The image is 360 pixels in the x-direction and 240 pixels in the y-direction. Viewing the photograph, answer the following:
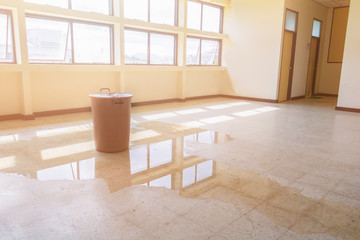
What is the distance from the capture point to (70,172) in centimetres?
313

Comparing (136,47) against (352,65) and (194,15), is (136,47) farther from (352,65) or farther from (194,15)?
(352,65)

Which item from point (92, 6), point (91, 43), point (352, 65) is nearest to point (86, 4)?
point (92, 6)

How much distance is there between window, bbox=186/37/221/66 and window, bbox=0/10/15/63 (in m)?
5.08

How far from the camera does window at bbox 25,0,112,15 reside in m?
6.05

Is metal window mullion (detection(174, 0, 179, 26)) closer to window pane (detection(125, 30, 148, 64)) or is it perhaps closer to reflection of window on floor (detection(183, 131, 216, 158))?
window pane (detection(125, 30, 148, 64))

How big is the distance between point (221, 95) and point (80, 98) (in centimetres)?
553

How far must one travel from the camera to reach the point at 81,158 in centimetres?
357

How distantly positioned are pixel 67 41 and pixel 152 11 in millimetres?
2655

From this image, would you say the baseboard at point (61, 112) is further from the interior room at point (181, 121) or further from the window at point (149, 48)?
the window at point (149, 48)

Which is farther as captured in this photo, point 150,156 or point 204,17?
point 204,17

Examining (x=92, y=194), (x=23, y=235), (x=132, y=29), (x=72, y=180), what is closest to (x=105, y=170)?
(x=72, y=180)

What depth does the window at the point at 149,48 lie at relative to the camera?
24.9ft

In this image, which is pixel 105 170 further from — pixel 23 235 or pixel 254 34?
pixel 254 34

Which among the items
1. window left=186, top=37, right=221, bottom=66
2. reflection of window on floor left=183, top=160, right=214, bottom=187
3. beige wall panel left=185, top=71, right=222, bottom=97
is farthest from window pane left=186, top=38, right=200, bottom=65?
reflection of window on floor left=183, top=160, right=214, bottom=187
